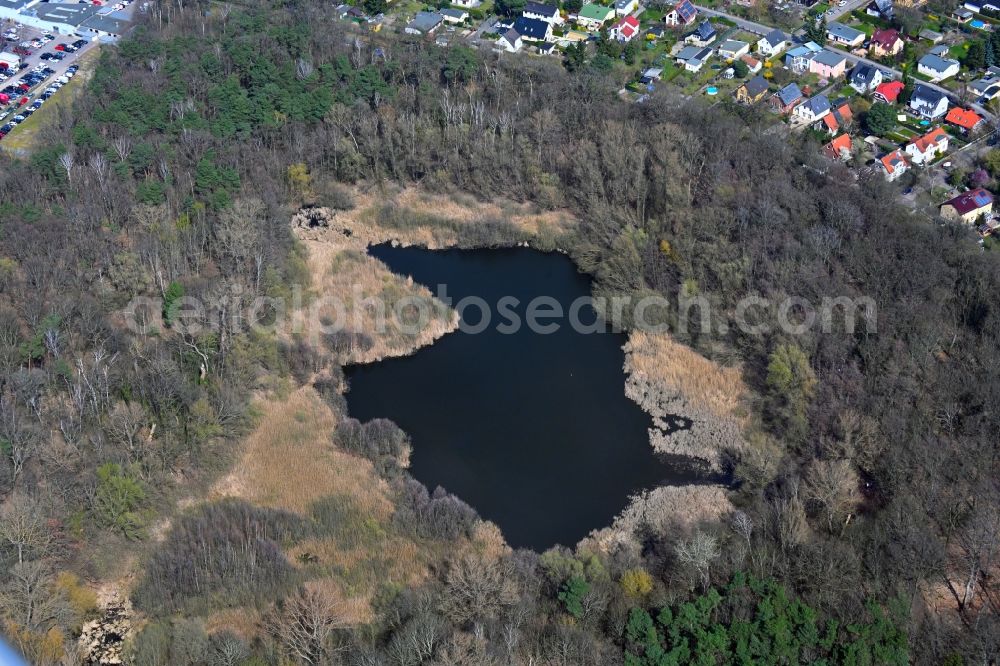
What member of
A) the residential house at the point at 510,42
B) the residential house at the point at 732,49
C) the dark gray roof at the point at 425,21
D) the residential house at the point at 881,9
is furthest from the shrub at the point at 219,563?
the residential house at the point at 881,9

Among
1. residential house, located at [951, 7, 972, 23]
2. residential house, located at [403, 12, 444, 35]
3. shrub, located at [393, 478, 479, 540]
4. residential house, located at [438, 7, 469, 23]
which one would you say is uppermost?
residential house, located at [951, 7, 972, 23]

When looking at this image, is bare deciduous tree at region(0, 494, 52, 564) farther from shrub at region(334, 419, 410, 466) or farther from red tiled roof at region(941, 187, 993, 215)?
red tiled roof at region(941, 187, 993, 215)

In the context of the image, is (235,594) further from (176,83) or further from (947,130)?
(947,130)

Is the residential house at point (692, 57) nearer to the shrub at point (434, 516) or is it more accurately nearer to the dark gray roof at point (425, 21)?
the dark gray roof at point (425, 21)

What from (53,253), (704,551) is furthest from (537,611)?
(53,253)

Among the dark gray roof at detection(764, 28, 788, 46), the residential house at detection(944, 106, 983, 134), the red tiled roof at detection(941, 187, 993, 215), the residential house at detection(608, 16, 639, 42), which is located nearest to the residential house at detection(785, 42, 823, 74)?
the dark gray roof at detection(764, 28, 788, 46)

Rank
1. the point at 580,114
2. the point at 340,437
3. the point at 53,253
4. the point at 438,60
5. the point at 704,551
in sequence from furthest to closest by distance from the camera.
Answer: the point at 438,60 → the point at 580,114 → the point at 53,253 → the point at 340,437 → the point at 704,551
